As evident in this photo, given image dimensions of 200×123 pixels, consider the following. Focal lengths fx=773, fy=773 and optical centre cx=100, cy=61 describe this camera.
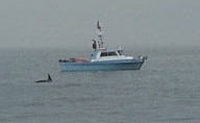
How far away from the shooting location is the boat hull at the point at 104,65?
409 feet

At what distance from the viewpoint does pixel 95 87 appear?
101 meters

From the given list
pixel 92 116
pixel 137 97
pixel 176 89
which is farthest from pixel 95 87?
pixel 92 116

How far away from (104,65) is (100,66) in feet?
2.61

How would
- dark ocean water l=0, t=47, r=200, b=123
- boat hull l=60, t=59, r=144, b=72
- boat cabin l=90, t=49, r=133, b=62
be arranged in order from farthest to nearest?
boat hull l=60, t=59, r=144, b=72 < boat cabin l=90, t=49, r=133, b=62 < dark ocean water l=0, t=47, r=200, b=123

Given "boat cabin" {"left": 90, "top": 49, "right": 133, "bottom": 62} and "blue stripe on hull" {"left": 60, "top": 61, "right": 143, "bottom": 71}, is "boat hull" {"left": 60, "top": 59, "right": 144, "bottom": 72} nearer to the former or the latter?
"blue stripe on hull" {"left": 60, "top": 61, "right": 143, "bottom": 71}

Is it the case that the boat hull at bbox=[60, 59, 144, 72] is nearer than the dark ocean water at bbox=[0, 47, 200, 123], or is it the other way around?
the dark ocean water at bbox=[0, 47, 200, 123]

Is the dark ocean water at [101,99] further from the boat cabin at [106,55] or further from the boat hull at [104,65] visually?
the boat cabin at [106,55]

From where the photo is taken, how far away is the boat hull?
125m

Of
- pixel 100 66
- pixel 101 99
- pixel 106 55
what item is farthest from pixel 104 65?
pixel 101 99

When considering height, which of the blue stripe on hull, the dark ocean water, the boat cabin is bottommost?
the dark ocean water

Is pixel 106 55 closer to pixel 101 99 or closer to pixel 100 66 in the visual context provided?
pixel 100 66

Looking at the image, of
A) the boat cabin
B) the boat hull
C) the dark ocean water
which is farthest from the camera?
the boat hull

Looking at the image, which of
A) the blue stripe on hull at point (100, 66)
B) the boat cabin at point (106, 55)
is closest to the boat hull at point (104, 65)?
the blue stripe on hull at point (100, 66)

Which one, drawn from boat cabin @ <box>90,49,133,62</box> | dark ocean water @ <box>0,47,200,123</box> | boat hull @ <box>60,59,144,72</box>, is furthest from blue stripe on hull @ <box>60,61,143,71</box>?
dark ocean water @ <box>0,47,200,123</box>
